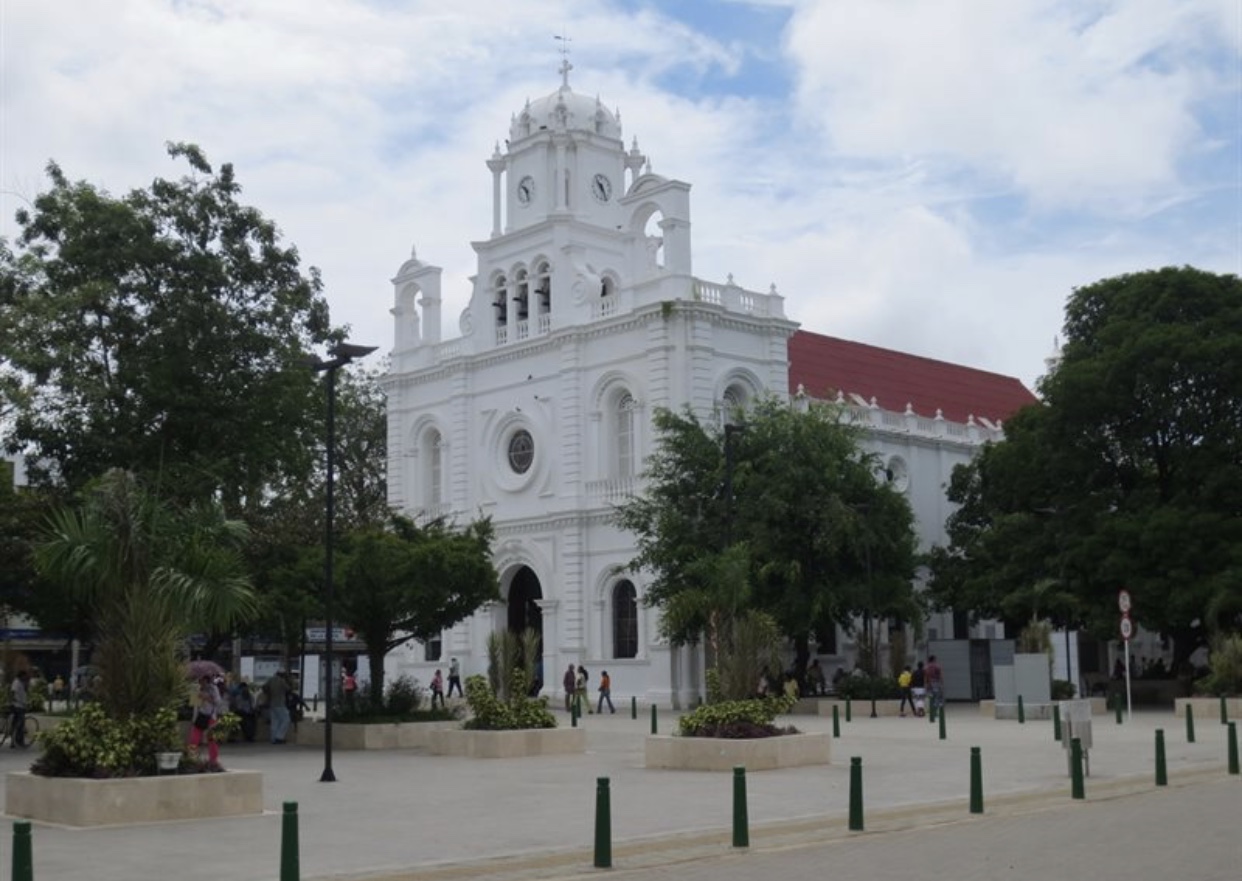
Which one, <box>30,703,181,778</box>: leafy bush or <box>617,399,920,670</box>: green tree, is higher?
<box>617,399,920,670</box>: green tree

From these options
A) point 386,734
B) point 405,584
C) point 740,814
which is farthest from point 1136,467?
point 740,814

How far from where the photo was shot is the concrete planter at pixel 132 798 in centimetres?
1522

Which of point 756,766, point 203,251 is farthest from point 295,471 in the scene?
point 756,766

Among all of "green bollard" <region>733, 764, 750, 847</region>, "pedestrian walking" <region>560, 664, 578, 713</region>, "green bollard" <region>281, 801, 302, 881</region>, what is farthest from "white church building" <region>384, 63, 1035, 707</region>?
"green bollard" <region>281, 801, 302, 881</region>

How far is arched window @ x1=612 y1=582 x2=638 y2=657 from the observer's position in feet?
154

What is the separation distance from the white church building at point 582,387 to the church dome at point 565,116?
Result: 57 millimetres

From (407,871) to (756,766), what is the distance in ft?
32.7

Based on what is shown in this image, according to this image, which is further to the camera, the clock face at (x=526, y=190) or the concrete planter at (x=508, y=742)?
the clock face at (x=526, y=190)

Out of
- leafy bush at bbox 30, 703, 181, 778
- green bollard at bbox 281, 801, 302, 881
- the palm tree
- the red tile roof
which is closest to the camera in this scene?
green bollard at bbox 281, 801, 302, 881

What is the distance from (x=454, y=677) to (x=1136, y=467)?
22.1 meters

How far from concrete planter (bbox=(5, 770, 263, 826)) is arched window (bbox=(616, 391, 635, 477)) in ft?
105

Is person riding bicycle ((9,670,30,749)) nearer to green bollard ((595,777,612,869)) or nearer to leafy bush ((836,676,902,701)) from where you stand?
green bollard ((595,777,612,869))

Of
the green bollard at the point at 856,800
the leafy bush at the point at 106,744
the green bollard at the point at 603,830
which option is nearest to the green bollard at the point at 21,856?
the green bollard at the point at 603,830

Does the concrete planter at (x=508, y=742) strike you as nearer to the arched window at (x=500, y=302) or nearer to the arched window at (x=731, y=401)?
the arched window at (x=731, y=401)
